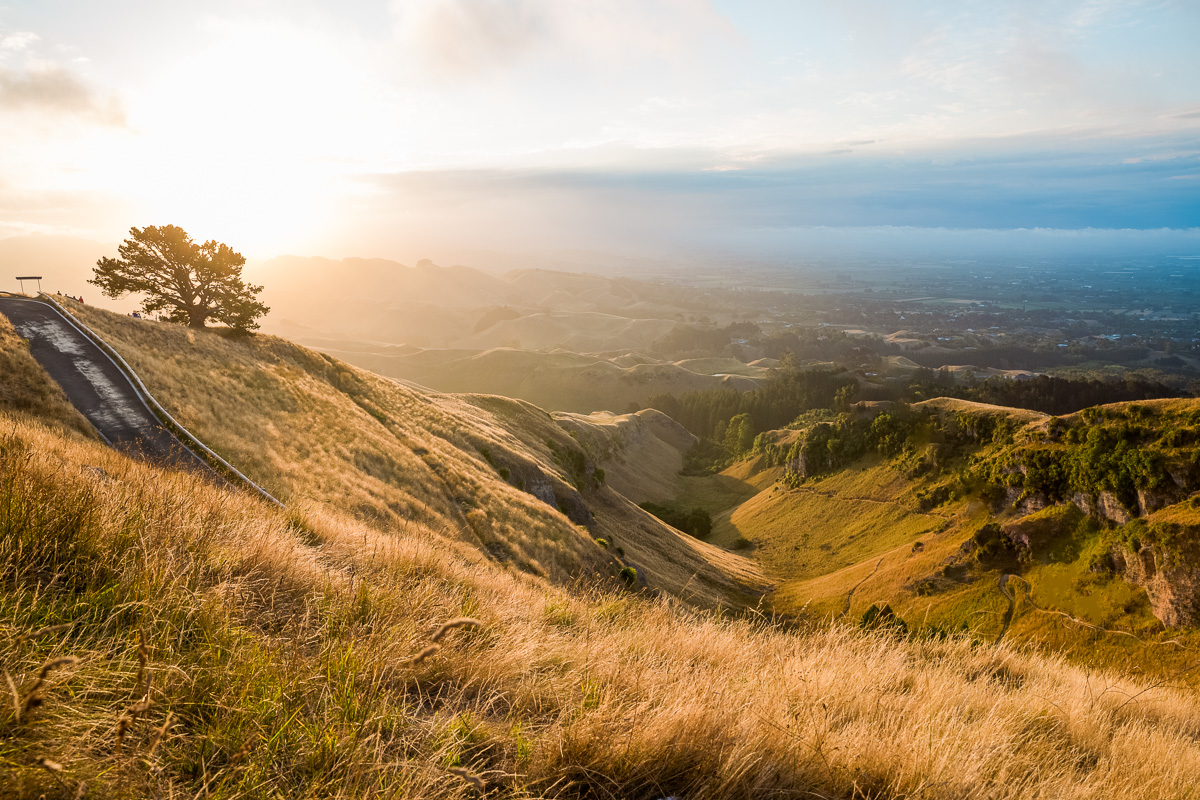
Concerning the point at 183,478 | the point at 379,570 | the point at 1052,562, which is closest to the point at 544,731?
the point at 379,570

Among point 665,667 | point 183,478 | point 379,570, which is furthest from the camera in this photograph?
point 183,478

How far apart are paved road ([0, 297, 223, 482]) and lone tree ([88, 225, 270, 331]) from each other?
6.86m

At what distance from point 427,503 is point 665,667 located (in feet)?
73.0

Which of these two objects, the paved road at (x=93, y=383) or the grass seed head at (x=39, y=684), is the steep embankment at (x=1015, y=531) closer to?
the grass seed head at (x=39, y=684)

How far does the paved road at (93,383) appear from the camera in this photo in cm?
1855

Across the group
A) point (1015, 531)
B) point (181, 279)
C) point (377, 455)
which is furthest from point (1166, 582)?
point (181, 279)

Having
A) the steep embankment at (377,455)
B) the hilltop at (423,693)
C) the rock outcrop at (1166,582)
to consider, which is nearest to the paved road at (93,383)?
the steep embankment at (377,455)

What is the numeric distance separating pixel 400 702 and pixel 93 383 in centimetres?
2706

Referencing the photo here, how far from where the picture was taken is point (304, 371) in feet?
126

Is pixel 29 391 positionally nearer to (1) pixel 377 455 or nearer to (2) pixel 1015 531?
(1) pixel 377 455

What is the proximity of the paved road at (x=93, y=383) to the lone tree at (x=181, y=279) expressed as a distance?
6.86 meters

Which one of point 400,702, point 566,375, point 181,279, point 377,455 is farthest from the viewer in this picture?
point 566,375

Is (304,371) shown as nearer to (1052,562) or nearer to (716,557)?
(716,557)

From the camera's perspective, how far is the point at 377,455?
2778 cm
